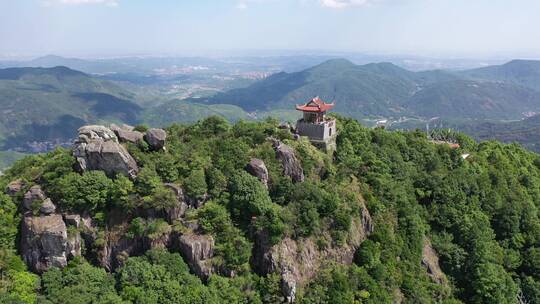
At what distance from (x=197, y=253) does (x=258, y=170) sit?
28.1 feet

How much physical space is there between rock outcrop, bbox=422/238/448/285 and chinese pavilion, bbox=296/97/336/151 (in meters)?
13.2

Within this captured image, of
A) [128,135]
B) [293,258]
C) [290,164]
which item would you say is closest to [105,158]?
[128,135]

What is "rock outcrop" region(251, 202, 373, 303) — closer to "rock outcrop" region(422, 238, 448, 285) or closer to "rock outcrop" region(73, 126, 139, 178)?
"rock outcrop" region(422, 238, 448, 285)

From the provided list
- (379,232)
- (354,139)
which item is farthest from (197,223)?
(354,139)

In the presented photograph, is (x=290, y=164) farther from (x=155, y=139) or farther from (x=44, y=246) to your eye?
(x=44, y=246)

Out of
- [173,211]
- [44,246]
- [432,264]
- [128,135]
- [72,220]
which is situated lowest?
[432,264]

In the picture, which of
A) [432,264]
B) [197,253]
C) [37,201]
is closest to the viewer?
[197,253]

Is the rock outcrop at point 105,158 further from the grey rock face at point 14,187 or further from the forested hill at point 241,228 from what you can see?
the grey rock face at point 14,187

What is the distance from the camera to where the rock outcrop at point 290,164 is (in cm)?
3738

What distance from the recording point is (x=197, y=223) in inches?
1247

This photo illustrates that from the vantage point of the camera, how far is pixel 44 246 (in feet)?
95.7

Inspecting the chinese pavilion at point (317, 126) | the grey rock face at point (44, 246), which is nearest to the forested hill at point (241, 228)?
the grey rock face at point (44, 246)

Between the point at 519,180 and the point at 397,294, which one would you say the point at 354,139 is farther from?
the point at 519,180

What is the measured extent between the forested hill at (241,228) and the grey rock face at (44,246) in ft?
0.25
